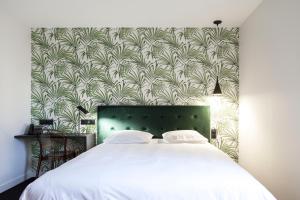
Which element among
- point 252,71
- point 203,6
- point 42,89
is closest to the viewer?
point 203,6

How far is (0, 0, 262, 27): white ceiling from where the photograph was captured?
3.07m

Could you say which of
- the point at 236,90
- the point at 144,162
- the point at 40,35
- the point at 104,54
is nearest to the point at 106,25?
the point at 104,54

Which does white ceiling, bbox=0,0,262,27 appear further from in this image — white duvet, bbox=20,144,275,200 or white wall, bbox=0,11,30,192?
white duvet, bbox=20,144,275,200

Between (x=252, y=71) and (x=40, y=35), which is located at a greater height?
(x=40, y=35)

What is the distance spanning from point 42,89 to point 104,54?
106cm

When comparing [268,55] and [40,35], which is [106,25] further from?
[268,55]

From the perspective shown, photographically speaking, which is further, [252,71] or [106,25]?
[106,25]

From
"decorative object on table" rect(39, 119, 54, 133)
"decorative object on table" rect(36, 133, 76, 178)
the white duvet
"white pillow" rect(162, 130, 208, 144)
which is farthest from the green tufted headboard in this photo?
the white duvet

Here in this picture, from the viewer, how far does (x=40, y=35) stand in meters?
4.04

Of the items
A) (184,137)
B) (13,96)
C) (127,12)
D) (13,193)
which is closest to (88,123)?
(13,96)

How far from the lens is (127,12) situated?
11.1 ft

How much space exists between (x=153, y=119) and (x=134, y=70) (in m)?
0.77

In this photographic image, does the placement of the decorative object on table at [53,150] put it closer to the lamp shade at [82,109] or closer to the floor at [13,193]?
the floor at [13,193]

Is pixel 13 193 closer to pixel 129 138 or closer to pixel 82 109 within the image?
pixel 82 109
